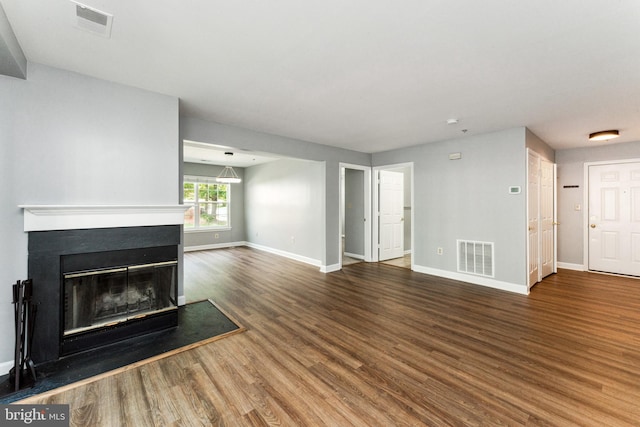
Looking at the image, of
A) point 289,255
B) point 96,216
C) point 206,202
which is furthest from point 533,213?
point 206,202

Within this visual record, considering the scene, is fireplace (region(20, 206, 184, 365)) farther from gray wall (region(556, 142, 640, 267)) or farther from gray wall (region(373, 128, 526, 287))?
gray wall (region(556, 142, 640, 267))

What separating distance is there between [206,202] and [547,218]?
322 inches

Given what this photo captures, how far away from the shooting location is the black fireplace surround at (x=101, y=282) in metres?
2.24

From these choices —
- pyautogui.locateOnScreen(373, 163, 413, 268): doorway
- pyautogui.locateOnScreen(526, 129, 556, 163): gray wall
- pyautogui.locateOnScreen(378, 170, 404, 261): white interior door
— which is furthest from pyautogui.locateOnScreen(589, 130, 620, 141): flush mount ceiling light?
pyautogui.locateOnScreen(378, 170, 404, 261): white interior door

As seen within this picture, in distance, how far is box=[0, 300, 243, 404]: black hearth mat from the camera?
198 cm

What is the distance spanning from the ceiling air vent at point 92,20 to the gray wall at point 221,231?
19.7 ft

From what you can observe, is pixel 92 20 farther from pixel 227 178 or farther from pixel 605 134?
pixel 605 134

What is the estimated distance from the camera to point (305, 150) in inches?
194

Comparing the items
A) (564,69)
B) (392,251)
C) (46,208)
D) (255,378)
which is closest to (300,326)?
A: (255,378)

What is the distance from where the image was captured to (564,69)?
2.30 m

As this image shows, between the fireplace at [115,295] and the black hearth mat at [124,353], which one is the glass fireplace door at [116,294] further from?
the black hearth mat at [124,353]

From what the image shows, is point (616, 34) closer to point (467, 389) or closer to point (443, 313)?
point (467, 389)

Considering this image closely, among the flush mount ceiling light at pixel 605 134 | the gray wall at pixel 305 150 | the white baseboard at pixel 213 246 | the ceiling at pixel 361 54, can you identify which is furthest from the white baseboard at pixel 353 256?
the flush mount ceiling light at pixel 605 134

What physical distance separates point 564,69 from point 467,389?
8.97ft
